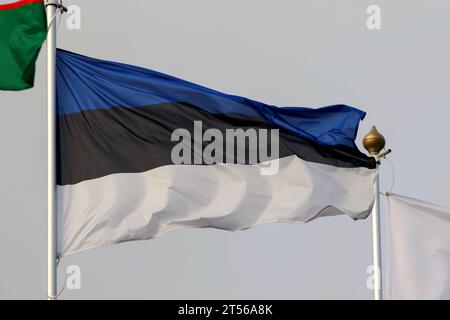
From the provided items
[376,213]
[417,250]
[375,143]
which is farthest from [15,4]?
[417,250]

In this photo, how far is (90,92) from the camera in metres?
20.9

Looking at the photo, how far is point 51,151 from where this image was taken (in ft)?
65.0

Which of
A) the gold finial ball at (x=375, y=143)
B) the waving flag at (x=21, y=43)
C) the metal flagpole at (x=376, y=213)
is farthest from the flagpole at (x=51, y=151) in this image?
the gold finial ball at (x=375, y=143)

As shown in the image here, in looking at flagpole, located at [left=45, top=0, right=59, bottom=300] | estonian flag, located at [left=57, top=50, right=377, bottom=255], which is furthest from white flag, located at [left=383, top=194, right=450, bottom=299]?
flagpole, located at [left=45, top=0, right=59, bottom=300]

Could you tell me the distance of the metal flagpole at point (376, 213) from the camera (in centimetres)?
2245

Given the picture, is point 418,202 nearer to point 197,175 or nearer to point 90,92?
point 197,175

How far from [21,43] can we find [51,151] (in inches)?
77.6

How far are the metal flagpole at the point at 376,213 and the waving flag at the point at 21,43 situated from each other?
570cm

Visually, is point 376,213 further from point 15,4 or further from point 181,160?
point 15,4

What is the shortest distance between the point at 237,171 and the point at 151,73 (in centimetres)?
198

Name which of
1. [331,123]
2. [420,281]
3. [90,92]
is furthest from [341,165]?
[90,92]

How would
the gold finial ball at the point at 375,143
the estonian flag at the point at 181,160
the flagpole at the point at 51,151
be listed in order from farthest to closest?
the gold finial ball at the point at 375,143 < the estonian flag at the point at 181,160 < the flagpole at the point at 51,151

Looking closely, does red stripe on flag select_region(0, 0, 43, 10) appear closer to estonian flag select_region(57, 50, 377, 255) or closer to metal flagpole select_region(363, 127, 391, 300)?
estonian flag select_region(57, 50, 377, 255)

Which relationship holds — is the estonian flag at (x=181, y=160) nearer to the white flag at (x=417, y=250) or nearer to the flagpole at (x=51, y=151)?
the flagpole at (x=51, y=151)
